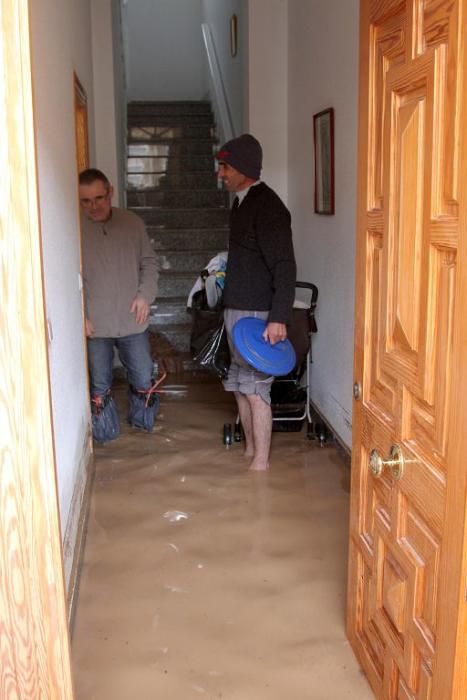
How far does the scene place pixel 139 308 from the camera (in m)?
4.48

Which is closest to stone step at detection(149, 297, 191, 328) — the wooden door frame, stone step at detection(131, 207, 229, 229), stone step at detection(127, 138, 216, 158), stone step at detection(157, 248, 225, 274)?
stone step at detection(157, 248, 225, 274)

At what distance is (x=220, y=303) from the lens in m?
4.26

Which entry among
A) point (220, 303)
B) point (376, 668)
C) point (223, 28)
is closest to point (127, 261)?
point (220, 303)

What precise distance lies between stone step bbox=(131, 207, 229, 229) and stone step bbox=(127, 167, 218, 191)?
0.59m

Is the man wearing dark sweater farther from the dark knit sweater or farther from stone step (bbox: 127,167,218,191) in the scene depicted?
stone step (bbox: 127,167,218,191)

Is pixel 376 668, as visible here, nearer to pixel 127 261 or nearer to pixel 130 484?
pixel 130 484

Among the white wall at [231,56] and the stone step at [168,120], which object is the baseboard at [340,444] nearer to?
the white wall at [231,56]

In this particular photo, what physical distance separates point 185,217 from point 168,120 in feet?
6.79

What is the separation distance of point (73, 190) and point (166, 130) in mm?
5568

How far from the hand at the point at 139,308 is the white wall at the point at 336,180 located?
110 centimetres

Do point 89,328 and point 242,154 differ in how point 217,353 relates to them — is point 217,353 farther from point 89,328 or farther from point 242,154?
point 242,154

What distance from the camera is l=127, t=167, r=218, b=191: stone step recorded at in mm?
8312

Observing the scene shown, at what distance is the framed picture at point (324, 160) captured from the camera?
427 centimetres

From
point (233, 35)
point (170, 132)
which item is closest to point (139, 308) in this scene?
point (233, 35)
